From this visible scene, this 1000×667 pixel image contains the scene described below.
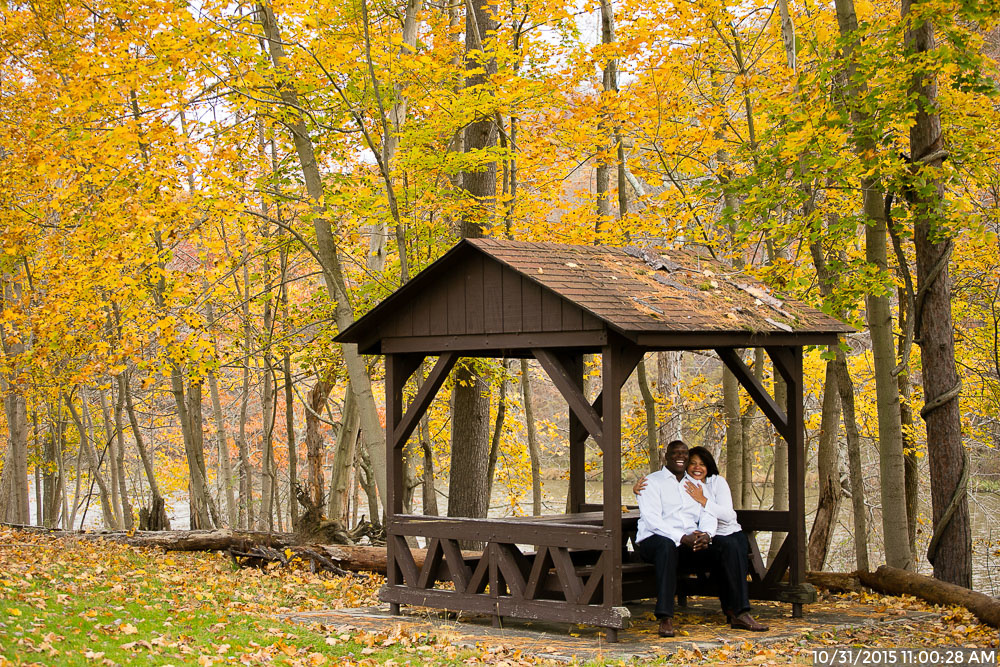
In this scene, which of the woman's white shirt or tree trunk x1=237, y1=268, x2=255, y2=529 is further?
tree trunk x1=237, y1=268, x2=255, y2=529

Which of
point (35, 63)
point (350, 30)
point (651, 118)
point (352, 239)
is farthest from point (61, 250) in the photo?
point (651, 118)

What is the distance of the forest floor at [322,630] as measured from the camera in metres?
6.40

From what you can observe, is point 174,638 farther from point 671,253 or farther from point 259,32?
point 259,32

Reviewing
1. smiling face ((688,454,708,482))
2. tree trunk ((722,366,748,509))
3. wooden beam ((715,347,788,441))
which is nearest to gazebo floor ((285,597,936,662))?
smiling face ((688,454,708,482))

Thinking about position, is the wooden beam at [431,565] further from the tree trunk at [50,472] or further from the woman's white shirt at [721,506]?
the tree trunk at [50,472]

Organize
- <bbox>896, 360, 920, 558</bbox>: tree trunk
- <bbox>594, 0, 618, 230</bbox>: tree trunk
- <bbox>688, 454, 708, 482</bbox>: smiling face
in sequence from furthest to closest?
<bbox>896, 360, 920, 558</bbox>: tree trunk → <bbox>594, 0, 618, 230</bbox>: tree trunk → <bbox>688, 454, 708, 482</bbox>: smiling face

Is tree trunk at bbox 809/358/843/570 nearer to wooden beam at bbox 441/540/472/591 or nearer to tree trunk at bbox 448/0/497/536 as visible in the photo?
tree trunk at bbox 448/0/497/536

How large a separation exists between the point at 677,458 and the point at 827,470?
4.12m

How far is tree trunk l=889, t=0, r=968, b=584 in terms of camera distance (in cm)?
885

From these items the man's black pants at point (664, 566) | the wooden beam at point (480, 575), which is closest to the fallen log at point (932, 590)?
the man's black pants at point (664, 566)

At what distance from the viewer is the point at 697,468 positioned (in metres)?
8.25

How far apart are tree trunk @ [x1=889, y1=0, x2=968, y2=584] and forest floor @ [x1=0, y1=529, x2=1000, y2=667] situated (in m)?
0.68

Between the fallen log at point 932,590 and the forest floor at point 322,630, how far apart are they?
9 cm

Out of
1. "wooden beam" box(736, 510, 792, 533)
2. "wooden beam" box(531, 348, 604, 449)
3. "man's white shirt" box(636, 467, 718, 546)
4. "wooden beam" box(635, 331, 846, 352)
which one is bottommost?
"wooden beam" box(736, 510, 792, 533)
